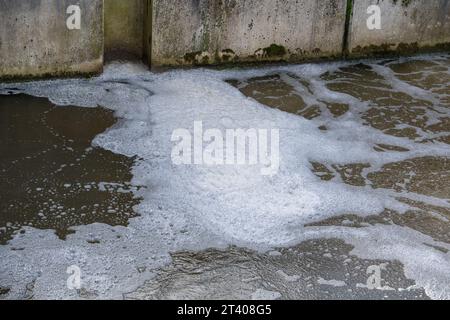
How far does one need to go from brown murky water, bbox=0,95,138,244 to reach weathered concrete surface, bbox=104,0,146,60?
976 millimetres

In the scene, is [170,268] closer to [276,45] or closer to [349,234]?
[349,234]

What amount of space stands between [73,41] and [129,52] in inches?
23.6

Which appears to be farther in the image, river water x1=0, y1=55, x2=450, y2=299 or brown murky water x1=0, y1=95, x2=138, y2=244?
brown murky water x1=0, y1=95, x2=138, y2=244

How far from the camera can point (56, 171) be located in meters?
4.97

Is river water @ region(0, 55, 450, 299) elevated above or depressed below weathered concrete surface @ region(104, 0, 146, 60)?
below

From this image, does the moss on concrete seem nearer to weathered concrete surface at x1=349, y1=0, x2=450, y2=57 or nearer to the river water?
the river water

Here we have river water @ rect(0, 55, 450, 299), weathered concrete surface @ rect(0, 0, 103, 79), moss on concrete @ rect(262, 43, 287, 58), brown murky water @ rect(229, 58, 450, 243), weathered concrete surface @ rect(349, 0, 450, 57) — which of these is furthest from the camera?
weathered concrete surface @ rect(349, 0, 450, 57)

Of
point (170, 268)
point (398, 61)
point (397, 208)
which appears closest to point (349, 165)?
point (397, 208)

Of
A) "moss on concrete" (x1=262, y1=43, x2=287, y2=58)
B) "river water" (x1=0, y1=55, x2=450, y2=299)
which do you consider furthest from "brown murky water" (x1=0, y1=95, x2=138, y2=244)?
"moss on concrete" (x1=262, y1=43, x2=287, y2=58)

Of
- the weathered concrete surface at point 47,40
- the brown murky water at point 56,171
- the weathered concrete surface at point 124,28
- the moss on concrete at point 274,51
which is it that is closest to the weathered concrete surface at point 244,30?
the moss on concrete at point 274,51

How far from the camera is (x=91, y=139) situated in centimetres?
541

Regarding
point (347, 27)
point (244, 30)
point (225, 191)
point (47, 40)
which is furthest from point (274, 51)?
point (225, 191)

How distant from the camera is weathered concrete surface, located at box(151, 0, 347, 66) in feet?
21.3

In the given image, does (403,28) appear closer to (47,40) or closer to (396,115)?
(396,115)
